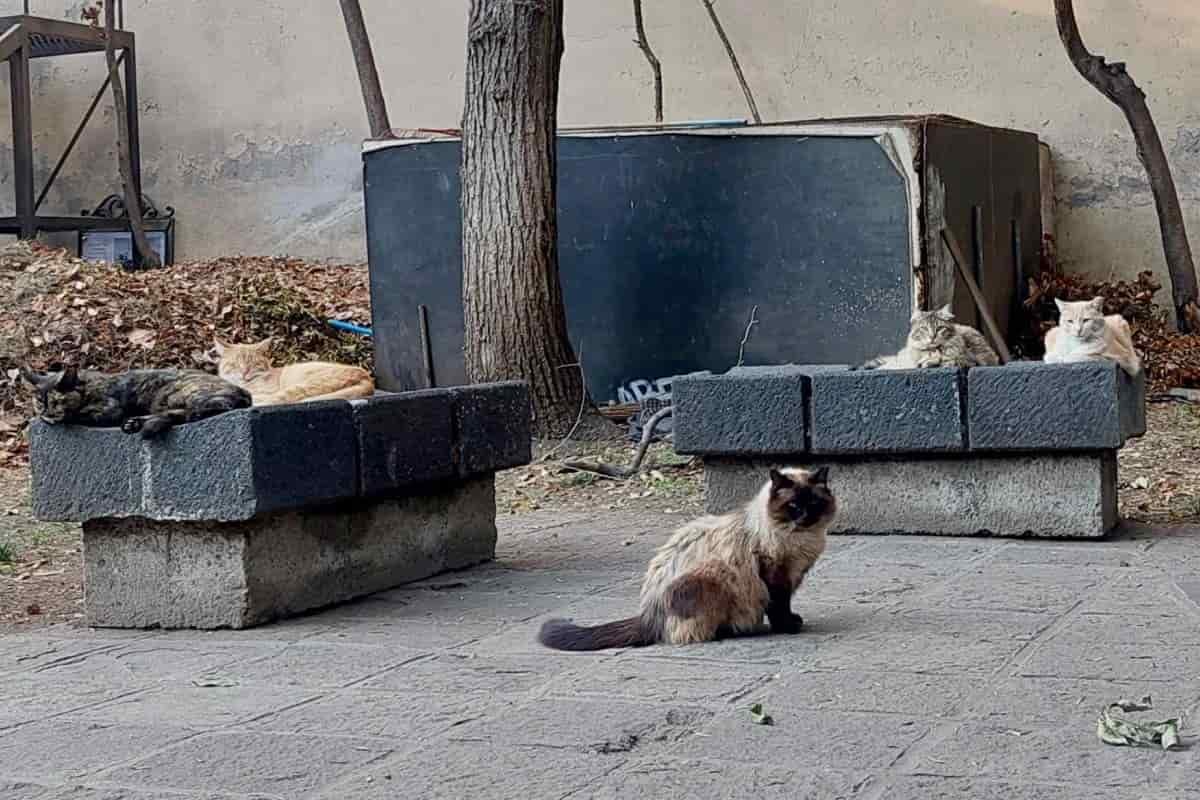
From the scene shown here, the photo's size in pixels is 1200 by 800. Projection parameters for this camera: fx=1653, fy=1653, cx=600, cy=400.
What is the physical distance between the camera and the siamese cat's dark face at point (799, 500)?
18.4 ft

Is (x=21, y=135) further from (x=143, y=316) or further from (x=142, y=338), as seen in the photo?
(x=142, y=338)

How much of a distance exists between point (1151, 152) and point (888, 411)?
674 cm

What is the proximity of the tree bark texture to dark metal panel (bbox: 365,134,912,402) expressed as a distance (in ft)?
4.33

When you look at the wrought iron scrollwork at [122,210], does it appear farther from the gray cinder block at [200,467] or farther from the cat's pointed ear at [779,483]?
the cat's pointed ear at [779,483]

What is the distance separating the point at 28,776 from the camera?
4.25 m

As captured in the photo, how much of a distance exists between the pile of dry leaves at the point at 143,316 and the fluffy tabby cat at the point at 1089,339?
6301mm

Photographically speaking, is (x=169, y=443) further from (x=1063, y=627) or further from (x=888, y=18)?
(x=888, y=18)

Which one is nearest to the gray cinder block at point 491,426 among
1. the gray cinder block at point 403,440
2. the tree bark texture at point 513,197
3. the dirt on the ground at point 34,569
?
the gray cinder block at point 403,440

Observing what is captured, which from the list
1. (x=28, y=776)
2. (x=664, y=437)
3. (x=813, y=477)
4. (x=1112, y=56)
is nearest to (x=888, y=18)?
(x=1112, y=56)

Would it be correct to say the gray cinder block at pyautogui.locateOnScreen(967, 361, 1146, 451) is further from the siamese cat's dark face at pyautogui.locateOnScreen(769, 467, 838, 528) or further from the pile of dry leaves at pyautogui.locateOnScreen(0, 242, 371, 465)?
the pile of dry leaves at pyautogui.locateOnScreen(0, 242, 371, 465)

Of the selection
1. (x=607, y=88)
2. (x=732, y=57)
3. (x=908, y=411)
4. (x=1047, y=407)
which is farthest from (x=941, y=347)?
(x=607, y=88)

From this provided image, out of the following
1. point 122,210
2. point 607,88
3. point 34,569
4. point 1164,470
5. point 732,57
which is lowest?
point 34,569

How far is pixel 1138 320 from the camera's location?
13.8 meters

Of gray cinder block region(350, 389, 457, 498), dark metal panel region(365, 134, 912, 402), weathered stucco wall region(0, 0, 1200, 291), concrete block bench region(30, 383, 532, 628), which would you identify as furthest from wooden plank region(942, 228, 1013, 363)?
concrete block bench region(30, 383, 532, 628)
